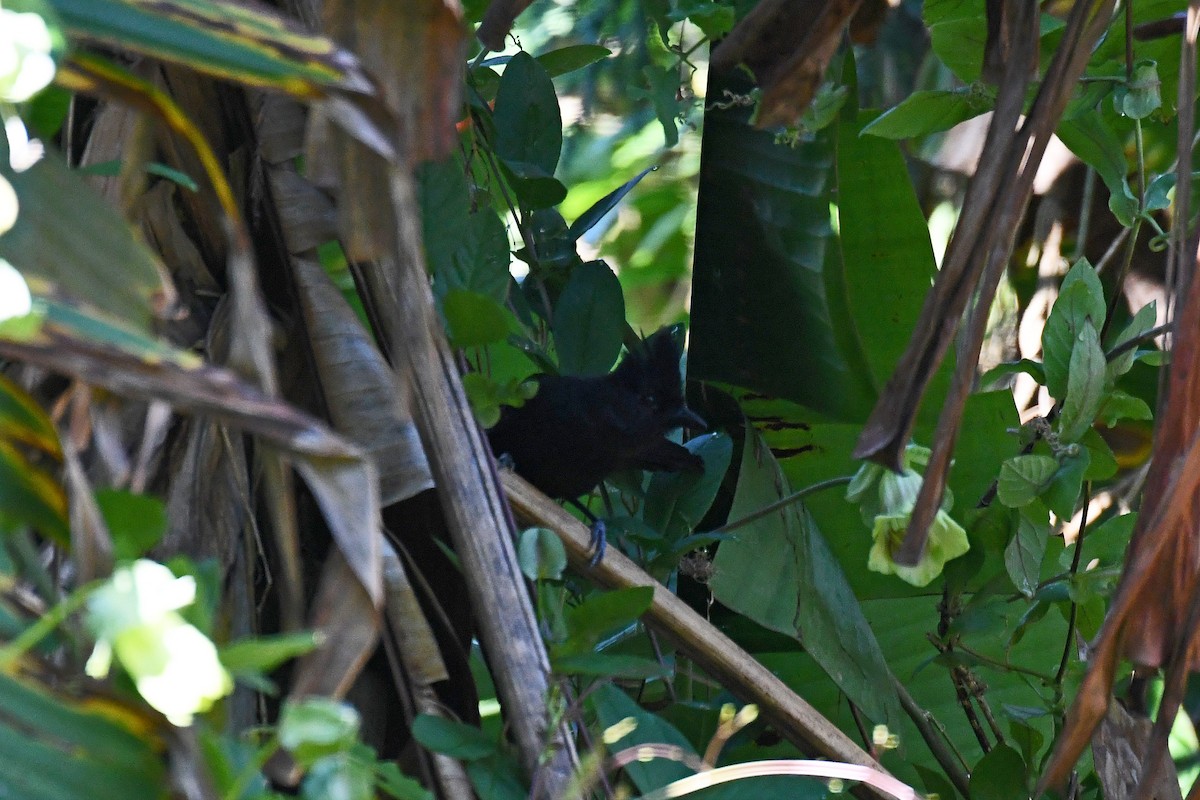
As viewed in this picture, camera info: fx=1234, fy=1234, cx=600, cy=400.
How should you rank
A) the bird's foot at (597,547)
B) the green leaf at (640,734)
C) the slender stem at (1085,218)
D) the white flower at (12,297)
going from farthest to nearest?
the slender stem at (1085,218), the bird's foot at (597,547), the green leaf at (640,734), the white flower at (12,297)

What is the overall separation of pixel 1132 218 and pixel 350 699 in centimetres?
94

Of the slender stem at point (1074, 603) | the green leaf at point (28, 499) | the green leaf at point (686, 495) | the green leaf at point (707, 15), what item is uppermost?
the green leaf at point (707, 15)

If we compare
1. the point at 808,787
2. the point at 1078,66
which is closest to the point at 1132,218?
the point at 1078,66

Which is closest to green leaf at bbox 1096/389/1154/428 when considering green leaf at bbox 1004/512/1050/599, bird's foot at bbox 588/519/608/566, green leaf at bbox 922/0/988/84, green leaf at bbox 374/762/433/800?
green leaf at bbox 1004/512/1050/599

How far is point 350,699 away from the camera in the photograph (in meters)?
0.95

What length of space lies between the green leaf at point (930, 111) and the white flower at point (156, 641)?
43.0 inches

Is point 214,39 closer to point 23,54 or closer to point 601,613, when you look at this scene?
point 23,54

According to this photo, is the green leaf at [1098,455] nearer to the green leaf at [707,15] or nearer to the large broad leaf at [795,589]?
the large broad leaf at [795,589]

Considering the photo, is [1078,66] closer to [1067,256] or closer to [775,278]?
[775,278]

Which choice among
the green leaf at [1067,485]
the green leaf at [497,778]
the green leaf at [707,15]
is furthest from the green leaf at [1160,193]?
the green leaf at [497,778]

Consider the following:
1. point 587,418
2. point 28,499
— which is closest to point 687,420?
point 587,418

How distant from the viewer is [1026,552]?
131cm

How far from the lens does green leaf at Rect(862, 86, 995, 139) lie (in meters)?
1.35

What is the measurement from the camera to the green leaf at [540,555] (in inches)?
35.9
